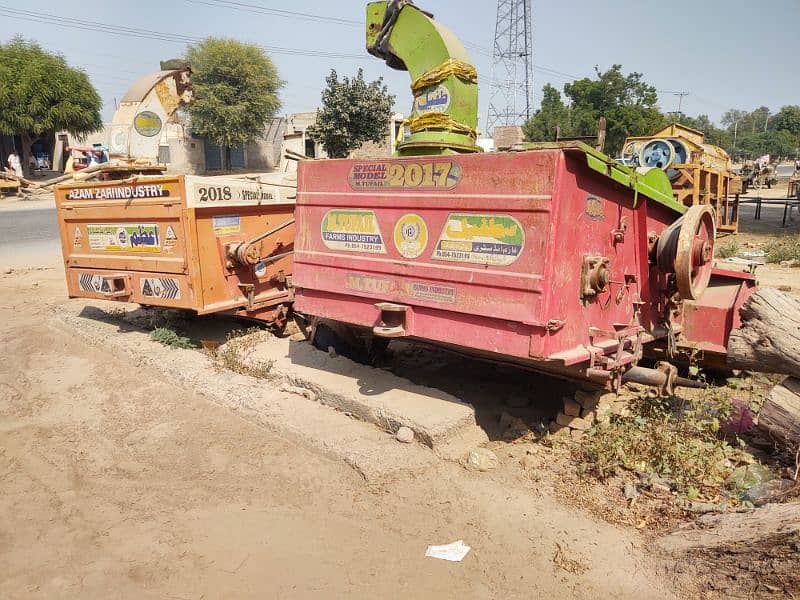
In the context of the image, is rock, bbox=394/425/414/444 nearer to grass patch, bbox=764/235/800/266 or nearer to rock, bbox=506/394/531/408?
rock, bbox=506/394/531/408

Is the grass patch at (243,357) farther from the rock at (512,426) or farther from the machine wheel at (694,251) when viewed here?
the machine wheel at (694,251)

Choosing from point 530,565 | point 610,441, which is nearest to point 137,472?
point 530,565

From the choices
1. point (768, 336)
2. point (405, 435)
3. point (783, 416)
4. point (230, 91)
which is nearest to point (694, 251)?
point (768, 336)

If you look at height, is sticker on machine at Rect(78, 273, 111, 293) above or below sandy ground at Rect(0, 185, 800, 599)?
above

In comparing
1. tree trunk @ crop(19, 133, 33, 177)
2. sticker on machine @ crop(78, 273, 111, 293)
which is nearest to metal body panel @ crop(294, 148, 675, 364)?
sticker on machine @ crop(78, 273, 111, 293)

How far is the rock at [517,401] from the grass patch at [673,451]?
32.8 inches

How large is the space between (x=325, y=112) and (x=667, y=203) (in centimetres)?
2391

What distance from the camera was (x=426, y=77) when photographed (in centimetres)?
454

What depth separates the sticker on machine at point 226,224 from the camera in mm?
5594

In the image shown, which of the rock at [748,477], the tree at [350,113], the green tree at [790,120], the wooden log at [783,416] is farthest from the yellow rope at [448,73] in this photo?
the green tree at [790,120]

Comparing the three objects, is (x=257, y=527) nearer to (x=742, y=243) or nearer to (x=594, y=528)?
(x=594, y=528)

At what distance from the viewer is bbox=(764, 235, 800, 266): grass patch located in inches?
470

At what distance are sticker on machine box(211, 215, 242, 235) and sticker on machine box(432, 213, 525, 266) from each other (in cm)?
282

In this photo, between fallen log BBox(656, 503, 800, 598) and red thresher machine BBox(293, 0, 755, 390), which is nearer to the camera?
fallen log BBox(656, 503, 800, 598)
